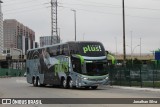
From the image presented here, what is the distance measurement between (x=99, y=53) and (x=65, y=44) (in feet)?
9.95

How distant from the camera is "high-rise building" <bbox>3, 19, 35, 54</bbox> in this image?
165 meters

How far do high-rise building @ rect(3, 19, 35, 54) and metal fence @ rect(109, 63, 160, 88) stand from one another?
121 meters

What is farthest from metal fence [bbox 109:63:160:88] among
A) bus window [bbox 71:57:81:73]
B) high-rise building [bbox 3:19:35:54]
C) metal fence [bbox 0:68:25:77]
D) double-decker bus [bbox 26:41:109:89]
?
high-rise building [bbox 3:19:35:54]

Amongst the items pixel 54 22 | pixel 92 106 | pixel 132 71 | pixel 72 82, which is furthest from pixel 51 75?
pixel 54 22

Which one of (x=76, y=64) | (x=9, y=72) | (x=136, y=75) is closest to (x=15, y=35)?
(x=9, y=72)

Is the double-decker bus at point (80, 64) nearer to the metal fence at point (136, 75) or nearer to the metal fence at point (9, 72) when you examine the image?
the metal fence at point (136, 75)

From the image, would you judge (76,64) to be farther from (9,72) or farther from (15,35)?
(15,35)

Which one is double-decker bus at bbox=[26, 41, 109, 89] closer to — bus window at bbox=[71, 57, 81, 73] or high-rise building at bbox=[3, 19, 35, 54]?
bus window at bbox=[71, 57, 81, 73]

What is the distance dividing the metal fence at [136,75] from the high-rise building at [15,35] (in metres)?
121

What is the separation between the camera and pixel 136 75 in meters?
40.6

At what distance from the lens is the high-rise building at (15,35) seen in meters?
165

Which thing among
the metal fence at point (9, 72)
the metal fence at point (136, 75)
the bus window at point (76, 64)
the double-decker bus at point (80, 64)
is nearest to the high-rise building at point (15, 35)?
the metal fence at point (9, 72)

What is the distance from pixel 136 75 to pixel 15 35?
13268cm

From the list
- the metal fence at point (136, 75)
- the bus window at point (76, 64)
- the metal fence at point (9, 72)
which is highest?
the bus window at point (76, 64)
